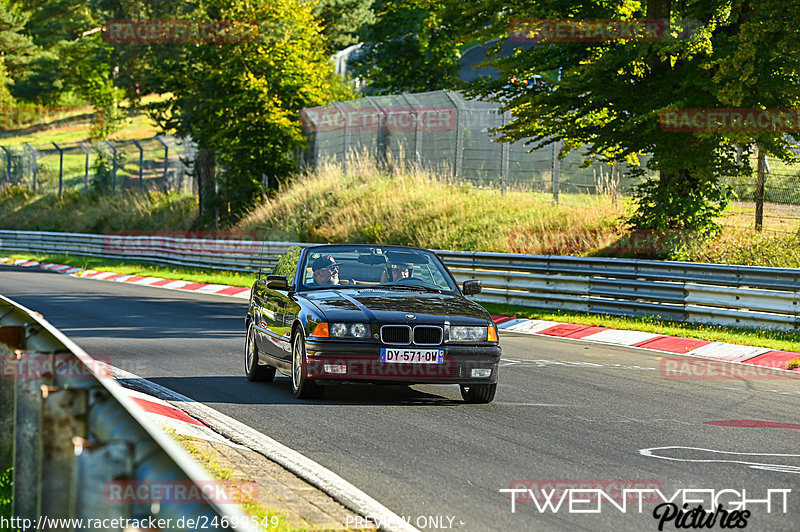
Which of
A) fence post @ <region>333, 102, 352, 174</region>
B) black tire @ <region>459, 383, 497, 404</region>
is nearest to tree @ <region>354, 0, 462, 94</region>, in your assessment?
fence post @ <region>333, 102, 352, 174</region>

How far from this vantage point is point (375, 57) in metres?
49.2

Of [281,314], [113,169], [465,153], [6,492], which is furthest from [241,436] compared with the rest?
[113,169]

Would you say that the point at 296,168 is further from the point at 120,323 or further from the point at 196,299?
the point at 120,323

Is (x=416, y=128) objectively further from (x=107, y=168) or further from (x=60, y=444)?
(x=60, y=444)

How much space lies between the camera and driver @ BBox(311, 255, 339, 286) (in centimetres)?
1092

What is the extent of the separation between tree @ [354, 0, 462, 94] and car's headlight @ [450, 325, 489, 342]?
3824 centimetres

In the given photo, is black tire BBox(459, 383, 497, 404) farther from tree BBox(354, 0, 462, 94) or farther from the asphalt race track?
tree BBox(354, 0, 462, 94)

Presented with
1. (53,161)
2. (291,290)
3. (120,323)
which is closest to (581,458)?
(291,290)

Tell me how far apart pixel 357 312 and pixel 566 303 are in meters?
11.3

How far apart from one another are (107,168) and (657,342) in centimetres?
4411

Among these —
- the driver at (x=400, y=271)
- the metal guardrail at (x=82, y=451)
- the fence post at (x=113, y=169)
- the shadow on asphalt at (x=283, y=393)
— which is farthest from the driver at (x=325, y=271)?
the fence post at (x=113, y=169)

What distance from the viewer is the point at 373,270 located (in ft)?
36.4

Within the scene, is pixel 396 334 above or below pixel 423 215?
below

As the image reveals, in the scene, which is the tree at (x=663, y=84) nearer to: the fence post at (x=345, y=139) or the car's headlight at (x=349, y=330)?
the car's headlight at (x=349, y=330)
